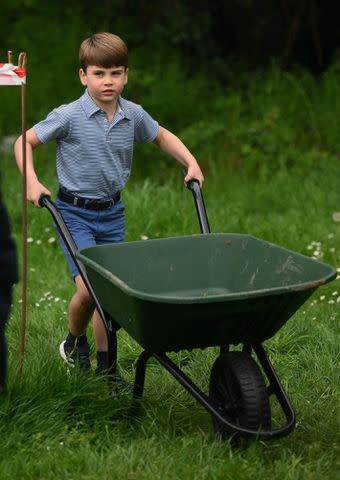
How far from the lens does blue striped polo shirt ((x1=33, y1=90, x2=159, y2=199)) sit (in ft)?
14.5

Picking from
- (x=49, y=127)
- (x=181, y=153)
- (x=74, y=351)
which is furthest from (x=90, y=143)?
(x=74, y=351)

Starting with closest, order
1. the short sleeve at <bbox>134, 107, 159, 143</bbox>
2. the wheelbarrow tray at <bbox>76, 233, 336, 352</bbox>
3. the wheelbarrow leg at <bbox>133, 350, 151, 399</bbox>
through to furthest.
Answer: the wheelbarrow tray at <bbox>76, 233, 336, 352</bbox>, the wheelbarrow leg at <bbox>133, 350, 151, 399</bbox>, the short sleeve at <bbox>134, 107, 159, 143</bbox>

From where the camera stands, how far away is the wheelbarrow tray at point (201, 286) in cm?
356

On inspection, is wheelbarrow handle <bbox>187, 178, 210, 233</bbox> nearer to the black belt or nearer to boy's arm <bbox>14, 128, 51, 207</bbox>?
the black belt

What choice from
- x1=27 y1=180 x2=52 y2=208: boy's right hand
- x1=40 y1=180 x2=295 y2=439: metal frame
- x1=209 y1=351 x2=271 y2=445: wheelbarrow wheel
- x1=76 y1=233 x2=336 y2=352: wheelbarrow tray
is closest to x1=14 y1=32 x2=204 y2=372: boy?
x1=27 y1=180 x2=52 y2=208: boy's right hand

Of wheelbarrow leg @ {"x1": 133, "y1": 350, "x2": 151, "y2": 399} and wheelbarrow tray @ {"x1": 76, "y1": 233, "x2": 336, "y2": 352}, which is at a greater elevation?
wheelbarrow tray @ {"x1": 76, "y1": 233, "x2": 336, "y2": 352}

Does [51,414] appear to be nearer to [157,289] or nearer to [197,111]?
[157,289]

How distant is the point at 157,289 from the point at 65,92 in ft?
20.9

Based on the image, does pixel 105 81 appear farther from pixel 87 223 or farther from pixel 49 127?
pixel 87 223

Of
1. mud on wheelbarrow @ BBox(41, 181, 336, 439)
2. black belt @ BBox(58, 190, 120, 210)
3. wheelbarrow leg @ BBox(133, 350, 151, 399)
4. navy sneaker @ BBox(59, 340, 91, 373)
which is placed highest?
black belt @ BBox(58, 190, 120, 210)

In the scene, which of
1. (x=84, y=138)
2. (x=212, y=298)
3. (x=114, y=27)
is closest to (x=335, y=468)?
(x=212, y=298)

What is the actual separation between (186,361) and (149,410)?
2.73 ft

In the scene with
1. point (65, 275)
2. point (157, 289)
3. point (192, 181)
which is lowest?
point (65, 275)

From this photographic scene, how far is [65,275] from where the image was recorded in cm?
639
